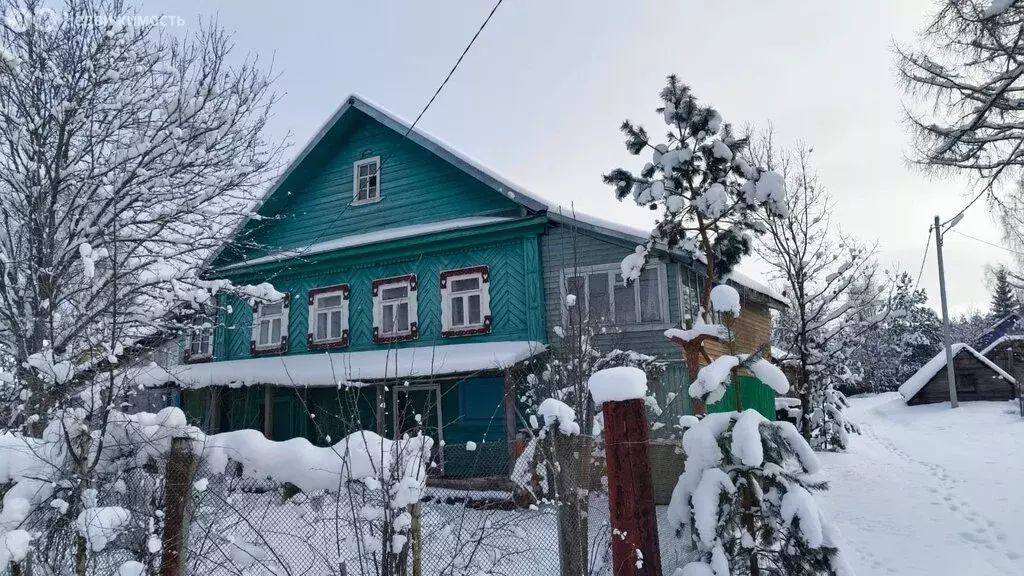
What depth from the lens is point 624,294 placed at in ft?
41.8

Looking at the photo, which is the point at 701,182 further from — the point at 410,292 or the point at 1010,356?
the point at 1010,356

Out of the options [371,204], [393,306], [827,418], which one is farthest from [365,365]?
[827,418]

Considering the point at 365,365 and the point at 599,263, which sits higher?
the point at 599,263

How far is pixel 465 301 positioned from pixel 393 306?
1.88 metres

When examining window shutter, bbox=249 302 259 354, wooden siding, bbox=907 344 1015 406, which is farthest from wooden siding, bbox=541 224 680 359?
wooden siding, bbox=907 344 1015 406

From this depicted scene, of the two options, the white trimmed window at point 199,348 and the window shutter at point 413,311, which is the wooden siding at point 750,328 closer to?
the window shutter at point 413,311

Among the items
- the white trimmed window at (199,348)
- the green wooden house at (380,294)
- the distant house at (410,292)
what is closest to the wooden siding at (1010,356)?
the distant house at (410,292)

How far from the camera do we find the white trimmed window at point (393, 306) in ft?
47.0

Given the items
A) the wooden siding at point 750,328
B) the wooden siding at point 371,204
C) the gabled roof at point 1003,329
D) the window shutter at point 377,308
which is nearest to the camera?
the wooden siding at point 371,204

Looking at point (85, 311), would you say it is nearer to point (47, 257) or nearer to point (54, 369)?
point (47, 257)

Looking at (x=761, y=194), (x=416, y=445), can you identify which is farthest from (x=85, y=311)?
(x=761, y=194)

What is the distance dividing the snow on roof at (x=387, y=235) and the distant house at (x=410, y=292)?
7 cm

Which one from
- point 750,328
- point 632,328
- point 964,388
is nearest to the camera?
point 632,328

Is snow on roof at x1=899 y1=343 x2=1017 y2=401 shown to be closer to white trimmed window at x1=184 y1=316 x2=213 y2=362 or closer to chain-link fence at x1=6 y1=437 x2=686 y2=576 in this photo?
white trimmed window at x1=184 y1=316 x2=213 y2=362
